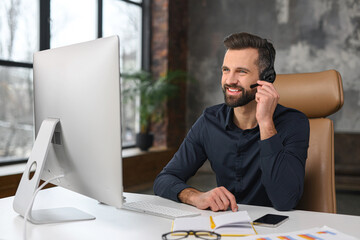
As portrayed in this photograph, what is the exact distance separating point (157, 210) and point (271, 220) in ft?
1.23

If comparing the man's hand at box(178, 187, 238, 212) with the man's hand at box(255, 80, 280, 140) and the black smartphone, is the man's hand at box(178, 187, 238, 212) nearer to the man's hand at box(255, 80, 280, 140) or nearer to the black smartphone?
the black smartphone

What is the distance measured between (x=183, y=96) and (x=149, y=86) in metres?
1.31

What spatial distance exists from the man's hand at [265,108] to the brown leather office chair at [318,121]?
268 mm

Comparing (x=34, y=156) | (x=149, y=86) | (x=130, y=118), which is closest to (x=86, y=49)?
(x=34, y=156)

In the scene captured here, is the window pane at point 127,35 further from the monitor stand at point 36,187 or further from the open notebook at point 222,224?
the open notebook at point 222,224

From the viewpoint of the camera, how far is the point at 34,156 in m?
1.27

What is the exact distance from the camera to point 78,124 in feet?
3.87

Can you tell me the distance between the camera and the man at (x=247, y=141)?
4.84 feet

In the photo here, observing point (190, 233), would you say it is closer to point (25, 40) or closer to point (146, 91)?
point (25, 40)

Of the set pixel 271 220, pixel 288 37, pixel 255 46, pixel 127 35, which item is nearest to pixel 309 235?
pixel 271 220

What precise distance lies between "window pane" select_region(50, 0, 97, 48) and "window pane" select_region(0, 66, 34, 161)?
55cm

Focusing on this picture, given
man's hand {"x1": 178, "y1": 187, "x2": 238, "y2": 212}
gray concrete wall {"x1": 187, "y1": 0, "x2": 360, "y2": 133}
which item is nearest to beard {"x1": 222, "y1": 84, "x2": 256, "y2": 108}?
man's hand {"x1": 178, "y1": 187, "x2": 238, "y2": 212}

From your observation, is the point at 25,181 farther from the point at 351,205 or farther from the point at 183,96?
the point at 183,96

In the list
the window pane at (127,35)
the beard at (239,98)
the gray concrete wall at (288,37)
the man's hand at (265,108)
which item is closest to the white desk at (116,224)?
the man's hand at (265,108)
